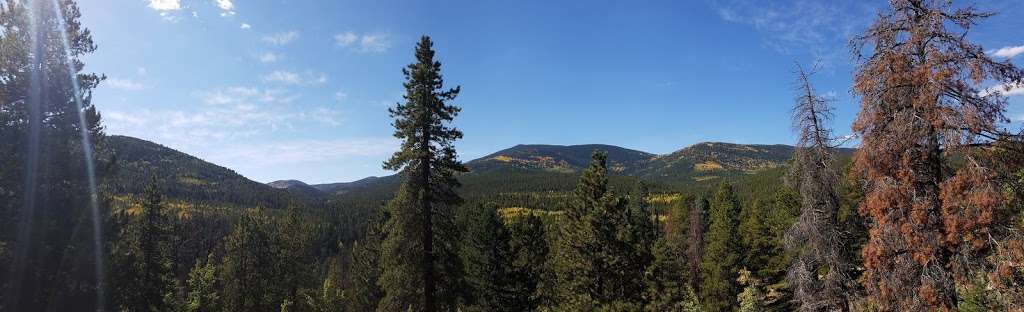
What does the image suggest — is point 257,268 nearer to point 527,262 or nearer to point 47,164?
point 527,262

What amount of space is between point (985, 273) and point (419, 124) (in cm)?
1597

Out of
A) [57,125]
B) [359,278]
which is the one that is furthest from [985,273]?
[359,278]

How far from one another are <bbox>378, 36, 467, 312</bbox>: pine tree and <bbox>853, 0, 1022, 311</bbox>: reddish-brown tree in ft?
42.8

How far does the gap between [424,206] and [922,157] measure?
48.3 feet

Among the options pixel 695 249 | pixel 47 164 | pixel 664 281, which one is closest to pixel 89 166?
pixel 47 164

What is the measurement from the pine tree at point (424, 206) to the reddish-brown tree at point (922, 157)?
513 inches

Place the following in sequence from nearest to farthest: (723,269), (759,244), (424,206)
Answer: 1. (424,206)
2. (723,269)
3. (759,244)

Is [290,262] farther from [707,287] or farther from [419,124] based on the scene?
[707,287]

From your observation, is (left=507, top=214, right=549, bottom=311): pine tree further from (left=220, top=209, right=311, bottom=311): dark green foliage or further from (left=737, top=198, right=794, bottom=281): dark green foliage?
(left=220, top=209, right=311, bottom=311): dark green foliage

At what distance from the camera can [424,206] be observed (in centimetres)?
1873

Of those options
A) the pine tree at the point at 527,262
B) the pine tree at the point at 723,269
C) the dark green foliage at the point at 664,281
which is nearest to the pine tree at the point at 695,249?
the dark green foliage at the point at 664,281

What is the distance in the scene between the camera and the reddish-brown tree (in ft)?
28.5

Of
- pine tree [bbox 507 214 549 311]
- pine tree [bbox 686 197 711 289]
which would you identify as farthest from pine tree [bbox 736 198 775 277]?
pine tree [bbox 507 214 549 311]

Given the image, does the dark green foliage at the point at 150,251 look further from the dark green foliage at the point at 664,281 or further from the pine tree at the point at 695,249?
the pine tree at the point at 695,249
